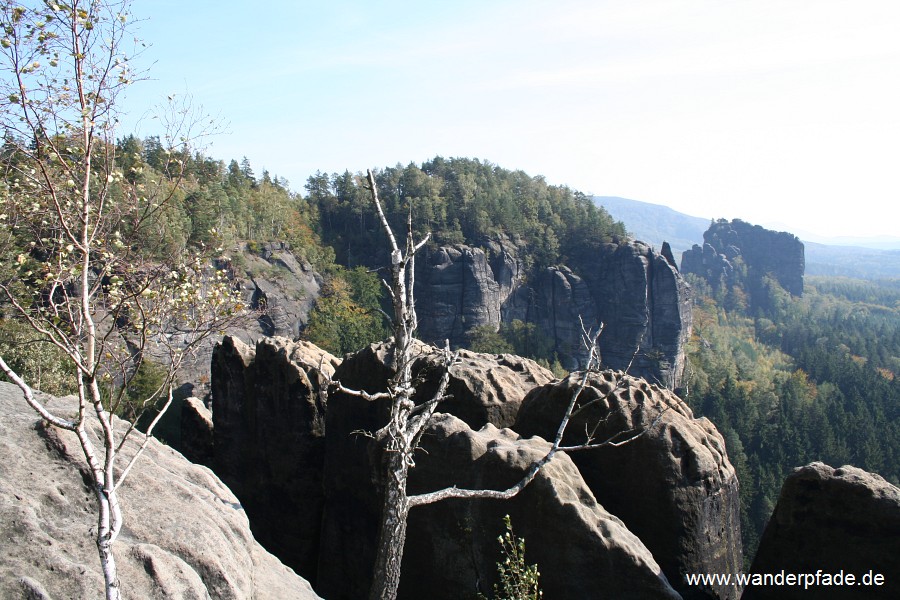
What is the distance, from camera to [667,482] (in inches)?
481

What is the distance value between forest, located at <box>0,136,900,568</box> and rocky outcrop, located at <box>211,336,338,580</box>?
901cm

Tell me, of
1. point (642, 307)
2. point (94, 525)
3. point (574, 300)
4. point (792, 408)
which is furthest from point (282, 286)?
point (94, 525)

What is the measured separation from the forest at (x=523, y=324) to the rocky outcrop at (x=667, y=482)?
23.6 metres

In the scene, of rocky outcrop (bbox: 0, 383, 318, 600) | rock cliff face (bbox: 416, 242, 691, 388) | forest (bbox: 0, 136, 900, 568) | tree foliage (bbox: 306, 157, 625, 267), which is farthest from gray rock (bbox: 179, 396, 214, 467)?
tree foliage (bbox: 306, 157, 625, 267)

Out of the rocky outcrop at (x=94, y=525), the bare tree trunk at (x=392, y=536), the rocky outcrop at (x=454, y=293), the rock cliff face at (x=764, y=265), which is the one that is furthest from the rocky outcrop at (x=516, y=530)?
the rock cliff face at (x=764, y=265)

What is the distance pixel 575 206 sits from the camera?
107 metres

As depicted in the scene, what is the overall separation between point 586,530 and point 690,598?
8.33 feet

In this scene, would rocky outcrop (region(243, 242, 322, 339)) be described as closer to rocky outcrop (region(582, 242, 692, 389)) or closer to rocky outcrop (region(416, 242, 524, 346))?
rocky outcrop (region(416, 242, 524, 346))

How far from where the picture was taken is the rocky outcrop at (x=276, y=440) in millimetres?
20609

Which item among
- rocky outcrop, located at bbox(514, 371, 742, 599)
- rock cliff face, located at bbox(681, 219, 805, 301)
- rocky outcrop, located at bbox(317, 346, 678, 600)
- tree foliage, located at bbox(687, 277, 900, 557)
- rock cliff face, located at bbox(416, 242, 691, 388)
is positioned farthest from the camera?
rock cliff face, located at bbox(681, 219, 805, 301)

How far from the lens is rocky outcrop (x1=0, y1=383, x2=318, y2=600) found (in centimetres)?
652

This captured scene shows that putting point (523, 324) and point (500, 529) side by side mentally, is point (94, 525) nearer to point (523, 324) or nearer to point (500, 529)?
point (500, 529)

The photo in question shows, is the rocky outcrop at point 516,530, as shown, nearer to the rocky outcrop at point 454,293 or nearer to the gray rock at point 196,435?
the gray rock at point 196,435

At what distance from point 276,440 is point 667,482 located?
1388 cm
